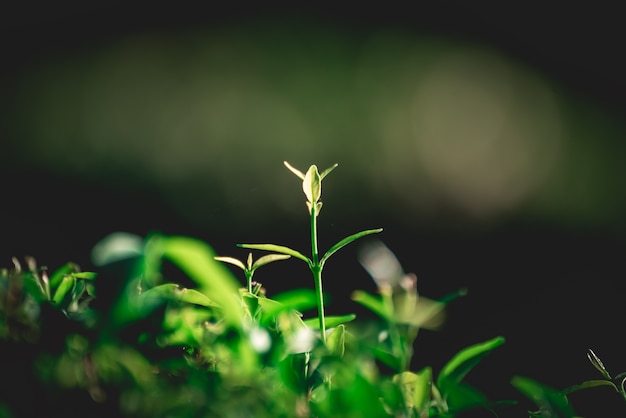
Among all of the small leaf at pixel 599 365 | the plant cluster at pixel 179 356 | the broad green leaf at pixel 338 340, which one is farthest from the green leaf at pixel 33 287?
the small leaf at pixel 599 365

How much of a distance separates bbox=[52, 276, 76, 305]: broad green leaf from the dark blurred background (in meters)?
1.34

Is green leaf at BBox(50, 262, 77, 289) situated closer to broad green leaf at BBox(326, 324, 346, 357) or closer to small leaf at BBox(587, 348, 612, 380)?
broad green leaf at BBox(326, 324, 346, 357)

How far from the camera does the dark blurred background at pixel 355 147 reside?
1.75 meters

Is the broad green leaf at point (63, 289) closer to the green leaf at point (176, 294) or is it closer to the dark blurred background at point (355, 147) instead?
the green leaf at point (176, 294)

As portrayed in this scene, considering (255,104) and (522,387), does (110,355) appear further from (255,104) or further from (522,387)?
(255,104)

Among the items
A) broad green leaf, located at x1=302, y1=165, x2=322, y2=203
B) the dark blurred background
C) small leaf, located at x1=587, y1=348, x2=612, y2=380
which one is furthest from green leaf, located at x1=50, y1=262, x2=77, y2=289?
the dark blurred background

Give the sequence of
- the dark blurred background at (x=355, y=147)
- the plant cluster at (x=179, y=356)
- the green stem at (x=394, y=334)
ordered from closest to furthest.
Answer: the plant cluster at (x=179, y=356) < the green stem at (x=394, y=334) < the dark blurred background at (x=355, y=147)

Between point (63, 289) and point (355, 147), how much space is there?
66.5 inches

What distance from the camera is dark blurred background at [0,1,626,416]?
1.75 metres

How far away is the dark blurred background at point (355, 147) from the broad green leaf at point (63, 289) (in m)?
1.34

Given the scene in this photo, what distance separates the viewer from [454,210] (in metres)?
2.04

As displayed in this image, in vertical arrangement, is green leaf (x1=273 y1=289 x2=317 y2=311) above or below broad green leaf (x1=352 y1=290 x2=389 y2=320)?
above

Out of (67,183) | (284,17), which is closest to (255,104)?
(284,17)

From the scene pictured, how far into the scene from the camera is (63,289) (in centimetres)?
30
